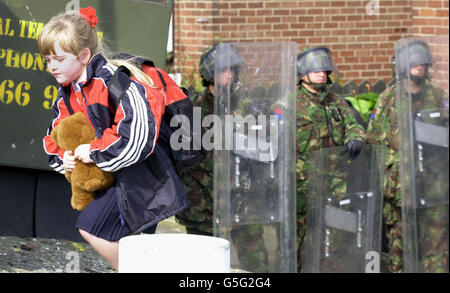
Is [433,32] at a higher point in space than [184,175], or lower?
higher

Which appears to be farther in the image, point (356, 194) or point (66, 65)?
point (356, 194)

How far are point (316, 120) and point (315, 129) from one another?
0.08 meters

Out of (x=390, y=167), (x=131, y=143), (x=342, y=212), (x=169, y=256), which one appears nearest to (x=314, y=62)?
(x=390, y=167)

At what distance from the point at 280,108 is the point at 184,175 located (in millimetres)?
1118

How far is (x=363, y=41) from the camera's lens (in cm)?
1031

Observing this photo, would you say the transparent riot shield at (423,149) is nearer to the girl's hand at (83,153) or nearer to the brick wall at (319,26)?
the brick wall at (319,26)

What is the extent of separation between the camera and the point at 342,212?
276 inches

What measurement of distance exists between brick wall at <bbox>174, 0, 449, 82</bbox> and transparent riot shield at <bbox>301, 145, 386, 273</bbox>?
324 centimetres

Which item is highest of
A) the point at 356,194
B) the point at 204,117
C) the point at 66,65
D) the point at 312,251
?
the point at 66,65
